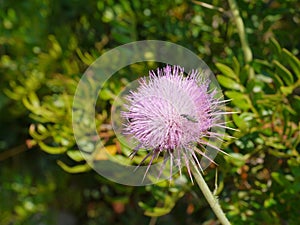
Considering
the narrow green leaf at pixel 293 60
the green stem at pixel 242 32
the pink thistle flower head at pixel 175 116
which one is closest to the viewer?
the pink thistle flower head at pixel 175 116

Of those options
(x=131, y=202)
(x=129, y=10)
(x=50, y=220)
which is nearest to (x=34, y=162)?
(x=50, y=220)

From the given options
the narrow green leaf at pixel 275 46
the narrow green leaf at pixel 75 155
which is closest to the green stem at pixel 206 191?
the narrow green leaf at pixel 275 46

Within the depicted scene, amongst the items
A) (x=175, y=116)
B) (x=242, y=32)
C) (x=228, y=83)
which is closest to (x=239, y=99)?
(x=228, y=83)

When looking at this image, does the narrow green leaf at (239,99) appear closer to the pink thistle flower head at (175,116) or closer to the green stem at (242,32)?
the green stem at (242,32)

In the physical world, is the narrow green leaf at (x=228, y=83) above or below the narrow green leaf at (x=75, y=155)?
above

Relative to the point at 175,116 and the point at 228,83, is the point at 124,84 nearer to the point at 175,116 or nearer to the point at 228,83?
the point at 228,83

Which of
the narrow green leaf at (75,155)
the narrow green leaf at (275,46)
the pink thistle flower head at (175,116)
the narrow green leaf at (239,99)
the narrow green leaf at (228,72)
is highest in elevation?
the narrow green leaf at (275,46)

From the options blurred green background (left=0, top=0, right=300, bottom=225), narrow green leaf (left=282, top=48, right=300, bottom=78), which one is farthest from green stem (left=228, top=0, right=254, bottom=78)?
narrow green leaf (left=282, top=48, right=300, bottom=78)

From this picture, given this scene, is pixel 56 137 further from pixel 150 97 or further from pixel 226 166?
pixel 150 97
